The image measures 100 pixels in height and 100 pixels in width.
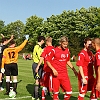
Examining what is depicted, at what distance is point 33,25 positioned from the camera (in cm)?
9706

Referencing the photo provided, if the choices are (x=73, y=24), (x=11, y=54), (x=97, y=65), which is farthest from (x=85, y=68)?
(x=73, y=24)

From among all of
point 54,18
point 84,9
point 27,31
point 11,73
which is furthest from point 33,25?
point 11,73

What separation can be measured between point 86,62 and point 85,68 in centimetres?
17

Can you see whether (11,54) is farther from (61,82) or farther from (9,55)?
(61,82)

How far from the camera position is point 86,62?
7434 mm

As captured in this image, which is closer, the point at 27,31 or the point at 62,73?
the point at 62,73

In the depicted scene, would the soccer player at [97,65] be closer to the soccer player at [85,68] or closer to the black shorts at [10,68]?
the soccer player at [85,68]

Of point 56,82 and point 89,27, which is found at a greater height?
A: point 89,27

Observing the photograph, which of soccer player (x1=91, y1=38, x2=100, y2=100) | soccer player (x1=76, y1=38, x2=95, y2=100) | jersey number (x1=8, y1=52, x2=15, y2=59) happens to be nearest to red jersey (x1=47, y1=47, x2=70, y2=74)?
soccer player (x1=76, y1=38, x2=95, y2=100)

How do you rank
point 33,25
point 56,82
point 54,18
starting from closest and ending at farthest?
1. point 56,82
2. point 54,18
3. point 33,25

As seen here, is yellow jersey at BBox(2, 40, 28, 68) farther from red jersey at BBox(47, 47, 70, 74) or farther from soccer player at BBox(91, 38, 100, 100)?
soccer player at BBox(91, 38, 100, 100)

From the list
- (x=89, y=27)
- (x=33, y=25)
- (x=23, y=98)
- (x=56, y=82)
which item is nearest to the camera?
(x=56, y=82)

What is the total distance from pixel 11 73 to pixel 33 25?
8775 centimetres

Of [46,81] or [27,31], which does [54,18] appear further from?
[46,81]
